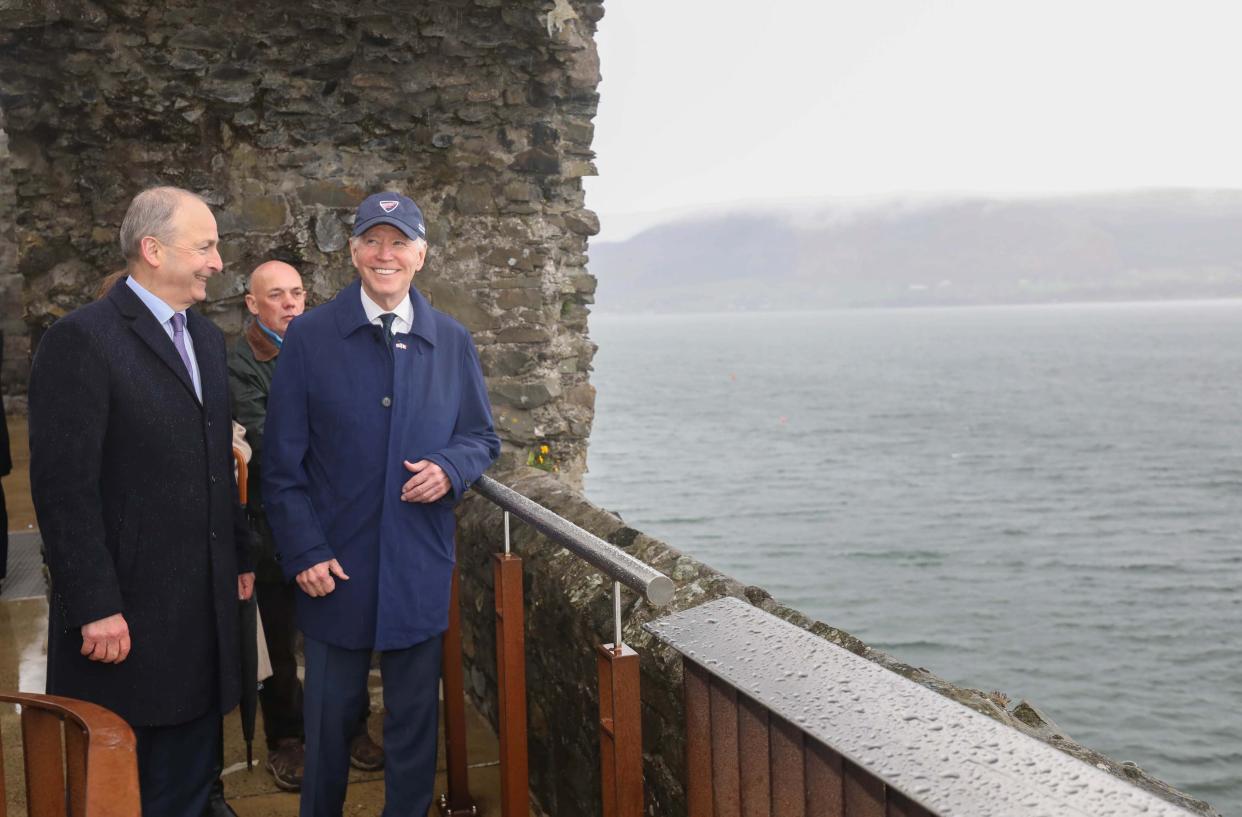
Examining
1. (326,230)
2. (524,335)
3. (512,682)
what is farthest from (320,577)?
(524,335)

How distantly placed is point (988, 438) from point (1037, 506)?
15939 mm

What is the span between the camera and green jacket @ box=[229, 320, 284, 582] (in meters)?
3.81

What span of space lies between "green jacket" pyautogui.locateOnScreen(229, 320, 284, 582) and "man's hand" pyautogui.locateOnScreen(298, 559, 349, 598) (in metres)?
0.98

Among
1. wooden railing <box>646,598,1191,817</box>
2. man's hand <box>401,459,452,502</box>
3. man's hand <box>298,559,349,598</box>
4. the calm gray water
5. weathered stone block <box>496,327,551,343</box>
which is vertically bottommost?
the calm gray water

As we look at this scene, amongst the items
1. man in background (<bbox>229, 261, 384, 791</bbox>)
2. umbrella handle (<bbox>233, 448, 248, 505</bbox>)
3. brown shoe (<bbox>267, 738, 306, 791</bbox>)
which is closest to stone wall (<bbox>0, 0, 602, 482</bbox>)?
man in background (<bbox>229, 261, 384, 791</bbox>)

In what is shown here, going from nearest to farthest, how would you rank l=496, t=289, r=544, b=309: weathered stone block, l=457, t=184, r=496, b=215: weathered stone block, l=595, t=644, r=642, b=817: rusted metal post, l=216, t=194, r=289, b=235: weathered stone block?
1. l=595, t=644, r=642, b=817: rusted metal post
2. l=216, t=194, r=289, b=235: weathered stone block
3. l=457, t=184, r=496, b=215: weathered stone block
4. l=496, t=289, r=544, b=309: weathered stone block

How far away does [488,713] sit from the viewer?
427 centimetres

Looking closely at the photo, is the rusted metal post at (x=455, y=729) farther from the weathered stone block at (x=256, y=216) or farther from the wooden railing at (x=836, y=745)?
the weathered stone block at (x=256, y=216)

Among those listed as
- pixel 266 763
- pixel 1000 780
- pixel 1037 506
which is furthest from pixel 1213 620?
pixel 1000 780

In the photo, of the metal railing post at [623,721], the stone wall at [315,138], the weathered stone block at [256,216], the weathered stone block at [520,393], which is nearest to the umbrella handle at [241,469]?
the metal railing post at [623,721]

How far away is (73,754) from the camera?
2062 millimetres

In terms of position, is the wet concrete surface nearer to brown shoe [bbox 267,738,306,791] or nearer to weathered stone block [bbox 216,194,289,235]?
brown shoe [bbox 267,738,306,791]

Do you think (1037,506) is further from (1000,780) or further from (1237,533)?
(1000,780)

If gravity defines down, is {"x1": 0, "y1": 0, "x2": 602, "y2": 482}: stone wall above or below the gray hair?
above
